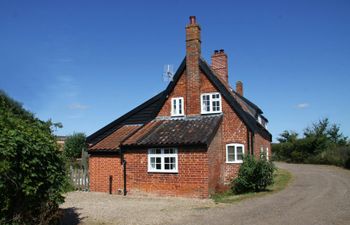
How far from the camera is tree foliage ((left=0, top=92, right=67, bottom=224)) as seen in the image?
26.8 feet

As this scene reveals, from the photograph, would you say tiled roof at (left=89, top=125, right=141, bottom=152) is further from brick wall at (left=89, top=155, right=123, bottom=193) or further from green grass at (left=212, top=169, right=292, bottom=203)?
green grass at (left=212, top=169, right=292, bottom=203)

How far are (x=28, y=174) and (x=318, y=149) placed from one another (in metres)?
42.5

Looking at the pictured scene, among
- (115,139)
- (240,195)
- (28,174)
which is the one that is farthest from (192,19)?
(28,174)

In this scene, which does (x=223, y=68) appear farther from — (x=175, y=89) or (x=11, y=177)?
(x=11, y=177)

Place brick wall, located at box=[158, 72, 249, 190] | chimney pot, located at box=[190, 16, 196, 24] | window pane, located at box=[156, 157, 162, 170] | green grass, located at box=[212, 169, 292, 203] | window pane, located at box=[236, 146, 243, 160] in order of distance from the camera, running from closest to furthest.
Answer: green grass, located at box=[212, 169, 292, 203]
window pane, located at box=[156, 157, 162, 170]
brick wall, located at box=[158, 72, 249, 190]
window pane, located at box=[236, 146, 243, 160]
chimney pot, located at box=[190, 16, 196, 24]

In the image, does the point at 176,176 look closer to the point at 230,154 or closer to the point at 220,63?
the point at 230,154

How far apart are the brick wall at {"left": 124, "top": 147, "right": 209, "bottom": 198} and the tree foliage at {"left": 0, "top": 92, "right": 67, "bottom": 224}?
9061 mm

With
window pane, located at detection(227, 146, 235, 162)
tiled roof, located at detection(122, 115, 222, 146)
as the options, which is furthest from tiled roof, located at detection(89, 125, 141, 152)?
window pane, located at detection(227, 146, 235, 162)

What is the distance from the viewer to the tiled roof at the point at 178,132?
60.5ft

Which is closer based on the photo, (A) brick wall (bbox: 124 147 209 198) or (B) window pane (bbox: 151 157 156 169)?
(A) brick wall (bbox: 124 147 209 198)

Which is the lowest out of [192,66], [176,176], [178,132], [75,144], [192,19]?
[176,176]

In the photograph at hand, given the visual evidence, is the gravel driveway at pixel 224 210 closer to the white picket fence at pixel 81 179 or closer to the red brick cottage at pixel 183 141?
the red brick cottage at pixel 183 141

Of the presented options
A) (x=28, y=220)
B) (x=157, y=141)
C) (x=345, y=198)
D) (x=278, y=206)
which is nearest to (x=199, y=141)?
(x=157, y=141)

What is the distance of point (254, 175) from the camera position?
18156mm
